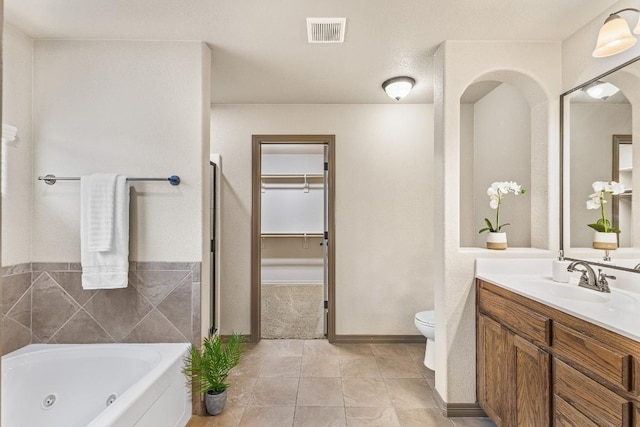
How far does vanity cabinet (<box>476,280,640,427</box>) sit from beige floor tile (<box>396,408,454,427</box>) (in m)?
0.28

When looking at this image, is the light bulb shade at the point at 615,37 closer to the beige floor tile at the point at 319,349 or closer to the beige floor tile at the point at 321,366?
the beige floor tile at the point at 321,366

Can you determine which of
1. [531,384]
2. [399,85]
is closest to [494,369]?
[531,384]

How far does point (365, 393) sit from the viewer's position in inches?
103

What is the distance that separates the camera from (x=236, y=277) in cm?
357

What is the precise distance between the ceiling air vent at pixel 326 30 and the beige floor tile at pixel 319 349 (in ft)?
8.57

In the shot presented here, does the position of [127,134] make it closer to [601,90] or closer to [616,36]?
[616,36]

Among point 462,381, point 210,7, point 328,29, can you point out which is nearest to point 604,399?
point 462,381

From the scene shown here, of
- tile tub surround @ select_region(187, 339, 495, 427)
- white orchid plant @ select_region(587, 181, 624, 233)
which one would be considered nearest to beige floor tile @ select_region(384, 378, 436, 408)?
tile tub surround @ select_region(187, 339, 495, 427)

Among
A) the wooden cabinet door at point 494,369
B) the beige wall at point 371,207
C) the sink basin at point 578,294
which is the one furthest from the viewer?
the beige wall at point 371,207

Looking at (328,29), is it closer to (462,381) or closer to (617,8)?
(617,8)

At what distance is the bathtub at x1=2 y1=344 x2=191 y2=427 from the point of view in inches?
78.0

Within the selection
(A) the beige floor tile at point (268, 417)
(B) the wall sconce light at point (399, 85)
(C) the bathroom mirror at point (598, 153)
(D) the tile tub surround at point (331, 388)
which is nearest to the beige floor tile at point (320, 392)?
(D) the tile tub surround at point (331, 388)

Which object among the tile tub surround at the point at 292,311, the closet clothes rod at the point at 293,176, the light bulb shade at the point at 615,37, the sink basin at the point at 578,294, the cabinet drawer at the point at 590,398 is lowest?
the tile tub surround at the point at 292,311

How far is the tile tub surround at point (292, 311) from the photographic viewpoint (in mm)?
3871
